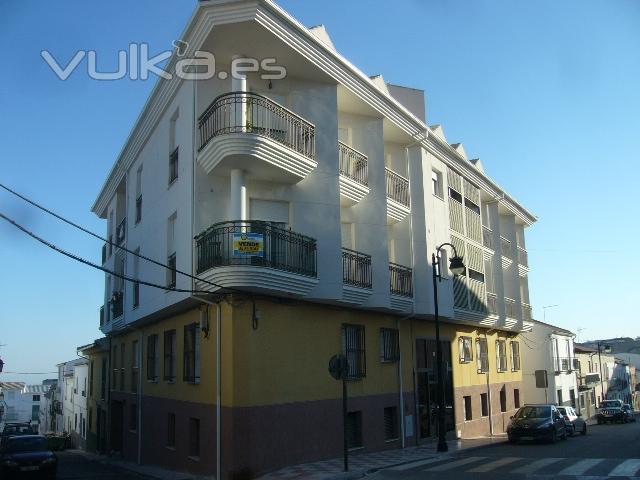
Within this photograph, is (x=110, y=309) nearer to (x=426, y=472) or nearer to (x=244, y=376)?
(x=244, y=376)

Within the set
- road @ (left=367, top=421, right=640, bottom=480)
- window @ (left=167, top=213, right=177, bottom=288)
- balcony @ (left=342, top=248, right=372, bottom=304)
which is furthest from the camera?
window @ (left=167, top=213, right=177, bottom=288)

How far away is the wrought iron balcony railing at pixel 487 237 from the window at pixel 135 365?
651 inches

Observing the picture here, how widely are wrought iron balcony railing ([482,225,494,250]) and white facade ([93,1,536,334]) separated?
3.52 meters

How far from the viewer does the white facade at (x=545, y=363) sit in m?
38.5

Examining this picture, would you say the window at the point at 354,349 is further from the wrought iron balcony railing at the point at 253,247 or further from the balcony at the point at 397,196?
the balcony at the point at 397,196

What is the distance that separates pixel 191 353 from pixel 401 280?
7.61 metres

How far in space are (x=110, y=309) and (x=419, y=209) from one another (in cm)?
1469

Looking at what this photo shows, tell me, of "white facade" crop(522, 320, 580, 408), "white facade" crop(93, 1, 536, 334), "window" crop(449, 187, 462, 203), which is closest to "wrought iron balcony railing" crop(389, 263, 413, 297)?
"white facade" crop(93, 1, 536, 334)

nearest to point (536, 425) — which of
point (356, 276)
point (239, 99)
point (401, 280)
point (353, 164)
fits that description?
point (401, 280)

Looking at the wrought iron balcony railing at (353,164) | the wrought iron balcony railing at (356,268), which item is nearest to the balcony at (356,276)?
the wrought iron balcony railing at (356,268)

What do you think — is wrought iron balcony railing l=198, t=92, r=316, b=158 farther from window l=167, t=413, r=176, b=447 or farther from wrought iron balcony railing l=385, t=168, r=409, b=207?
window l=167, t=413, r=176, b=447

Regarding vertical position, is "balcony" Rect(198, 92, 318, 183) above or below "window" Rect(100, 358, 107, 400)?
above

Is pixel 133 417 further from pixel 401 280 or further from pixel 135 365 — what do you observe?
pixel 401 280

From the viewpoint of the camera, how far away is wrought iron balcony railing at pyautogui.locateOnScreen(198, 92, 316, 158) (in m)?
14.6
